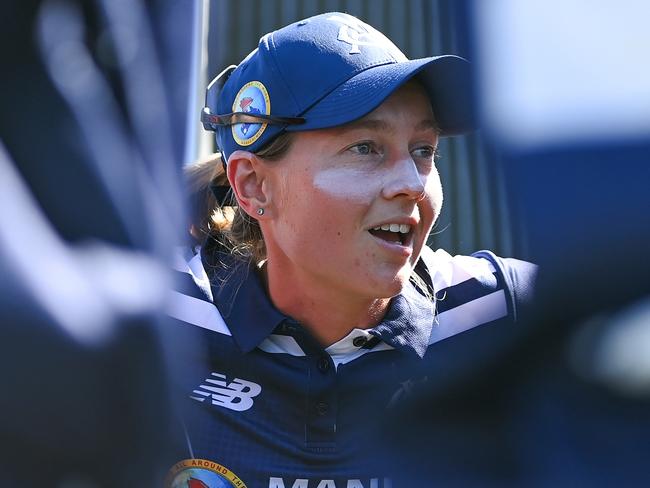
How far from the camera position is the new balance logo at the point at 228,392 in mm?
1589

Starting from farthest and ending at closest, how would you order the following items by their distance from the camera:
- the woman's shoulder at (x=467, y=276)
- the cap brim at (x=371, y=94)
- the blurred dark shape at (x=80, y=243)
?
the woman's shoulder at (x=467, y=276) → the cap brim at (x=371, y=94) → the blurred dark shape at (x=80, y=243)

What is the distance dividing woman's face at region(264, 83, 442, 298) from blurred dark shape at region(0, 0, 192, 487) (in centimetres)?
108

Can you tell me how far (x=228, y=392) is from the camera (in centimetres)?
160

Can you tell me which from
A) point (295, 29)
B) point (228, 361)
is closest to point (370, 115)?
point (295, 29)

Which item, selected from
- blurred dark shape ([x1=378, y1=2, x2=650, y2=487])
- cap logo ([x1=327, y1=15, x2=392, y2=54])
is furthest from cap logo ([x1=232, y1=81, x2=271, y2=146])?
blurred dark shape ([x1=378, y1=2, x2=650, y2=487])

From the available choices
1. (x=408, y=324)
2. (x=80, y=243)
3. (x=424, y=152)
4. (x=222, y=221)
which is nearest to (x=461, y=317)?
(x=408, y=324)

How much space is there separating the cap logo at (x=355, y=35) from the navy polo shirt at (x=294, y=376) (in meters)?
0.44

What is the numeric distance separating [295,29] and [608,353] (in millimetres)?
1229

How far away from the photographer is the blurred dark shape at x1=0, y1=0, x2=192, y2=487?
1.24 ft

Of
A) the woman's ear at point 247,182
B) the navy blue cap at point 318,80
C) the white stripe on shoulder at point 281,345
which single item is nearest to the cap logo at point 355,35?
the navy blue cap at point 318,80

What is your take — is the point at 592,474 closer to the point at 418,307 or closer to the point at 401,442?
the point at 401,442

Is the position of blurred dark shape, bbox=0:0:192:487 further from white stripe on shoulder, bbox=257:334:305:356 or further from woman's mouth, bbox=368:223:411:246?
white stripe on shoulder, bbox=257:334:305:356

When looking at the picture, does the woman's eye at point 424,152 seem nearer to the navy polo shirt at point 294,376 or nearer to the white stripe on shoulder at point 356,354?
the navy polo shirt at point 294,376

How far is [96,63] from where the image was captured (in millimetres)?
396
